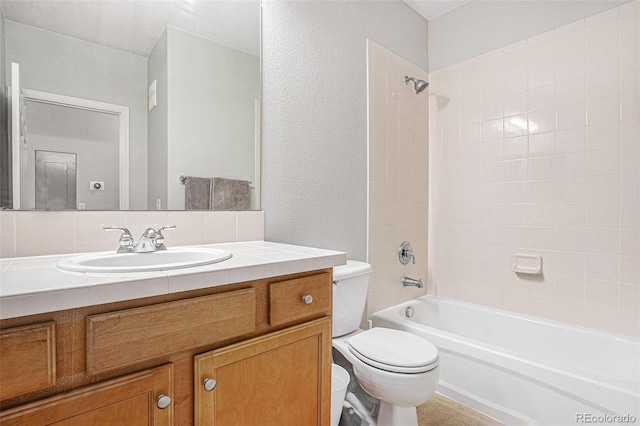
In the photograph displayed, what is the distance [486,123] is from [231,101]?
67.3 inches

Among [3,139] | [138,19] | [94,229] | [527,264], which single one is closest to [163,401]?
[94,229]

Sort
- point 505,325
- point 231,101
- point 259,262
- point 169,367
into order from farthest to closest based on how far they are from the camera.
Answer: point 505,325, point 231,101, point 259,262, point 169,367

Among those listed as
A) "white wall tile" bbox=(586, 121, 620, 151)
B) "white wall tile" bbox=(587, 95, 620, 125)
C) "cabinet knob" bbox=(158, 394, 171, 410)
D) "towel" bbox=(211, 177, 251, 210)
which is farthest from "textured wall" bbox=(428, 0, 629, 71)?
"cabinet knob" bbox=(158, 394, 171, 410)

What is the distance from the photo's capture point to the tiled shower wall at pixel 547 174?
1774 mm

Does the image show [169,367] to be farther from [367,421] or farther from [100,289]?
[367,421]

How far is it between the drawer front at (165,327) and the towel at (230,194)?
66cm

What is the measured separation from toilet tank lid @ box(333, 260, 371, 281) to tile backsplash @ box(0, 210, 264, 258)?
1.57 feet

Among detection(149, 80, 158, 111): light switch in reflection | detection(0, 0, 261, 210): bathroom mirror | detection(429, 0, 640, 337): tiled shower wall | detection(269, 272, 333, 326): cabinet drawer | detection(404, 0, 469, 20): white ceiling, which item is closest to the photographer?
detection(269, 272, 333, 326): cabinet drawer

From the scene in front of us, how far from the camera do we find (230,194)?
1506 mm

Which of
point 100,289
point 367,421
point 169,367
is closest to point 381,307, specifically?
point 367,421

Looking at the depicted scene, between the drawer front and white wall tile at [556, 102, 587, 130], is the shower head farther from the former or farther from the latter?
the drawer front

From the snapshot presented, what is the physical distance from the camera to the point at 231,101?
154 cm

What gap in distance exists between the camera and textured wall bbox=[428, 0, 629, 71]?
197cm

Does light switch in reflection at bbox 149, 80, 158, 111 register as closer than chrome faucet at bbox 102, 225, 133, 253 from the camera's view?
No
